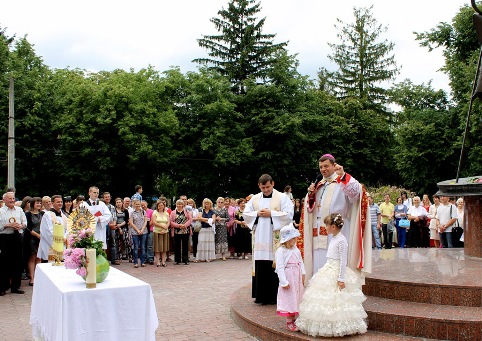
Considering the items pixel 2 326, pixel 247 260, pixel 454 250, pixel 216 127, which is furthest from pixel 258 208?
pixel 216 127

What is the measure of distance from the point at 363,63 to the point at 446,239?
104ft

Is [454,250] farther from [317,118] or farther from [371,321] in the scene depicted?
[317,118]

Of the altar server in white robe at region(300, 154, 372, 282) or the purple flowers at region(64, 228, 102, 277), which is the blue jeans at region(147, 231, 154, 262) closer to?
the altar server in white robe at region(300, 154, 372, 282)

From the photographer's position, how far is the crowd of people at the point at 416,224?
503 inches

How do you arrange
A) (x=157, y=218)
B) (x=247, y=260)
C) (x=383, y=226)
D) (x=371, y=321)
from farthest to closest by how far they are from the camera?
(x=383, y=226) → (x=247, y=260) → (x=157, y=218) → (x=371, y=321)

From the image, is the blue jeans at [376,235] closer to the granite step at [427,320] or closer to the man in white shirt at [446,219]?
the man in white shirt at [446,219]

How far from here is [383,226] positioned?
1705 centimetres

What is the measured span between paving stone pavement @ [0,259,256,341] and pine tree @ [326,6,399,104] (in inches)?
1248

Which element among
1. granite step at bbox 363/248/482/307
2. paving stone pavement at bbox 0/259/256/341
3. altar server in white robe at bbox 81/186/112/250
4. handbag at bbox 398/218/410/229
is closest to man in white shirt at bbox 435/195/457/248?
handbag at bbox 398/218/410/229

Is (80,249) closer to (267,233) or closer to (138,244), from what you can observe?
(267,233)

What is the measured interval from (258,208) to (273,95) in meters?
26.2

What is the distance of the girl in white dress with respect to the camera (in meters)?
5.61

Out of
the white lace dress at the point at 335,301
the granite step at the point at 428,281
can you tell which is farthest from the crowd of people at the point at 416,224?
the white lace dress at the point at 335,301

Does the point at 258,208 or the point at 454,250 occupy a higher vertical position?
the point at 258,208
